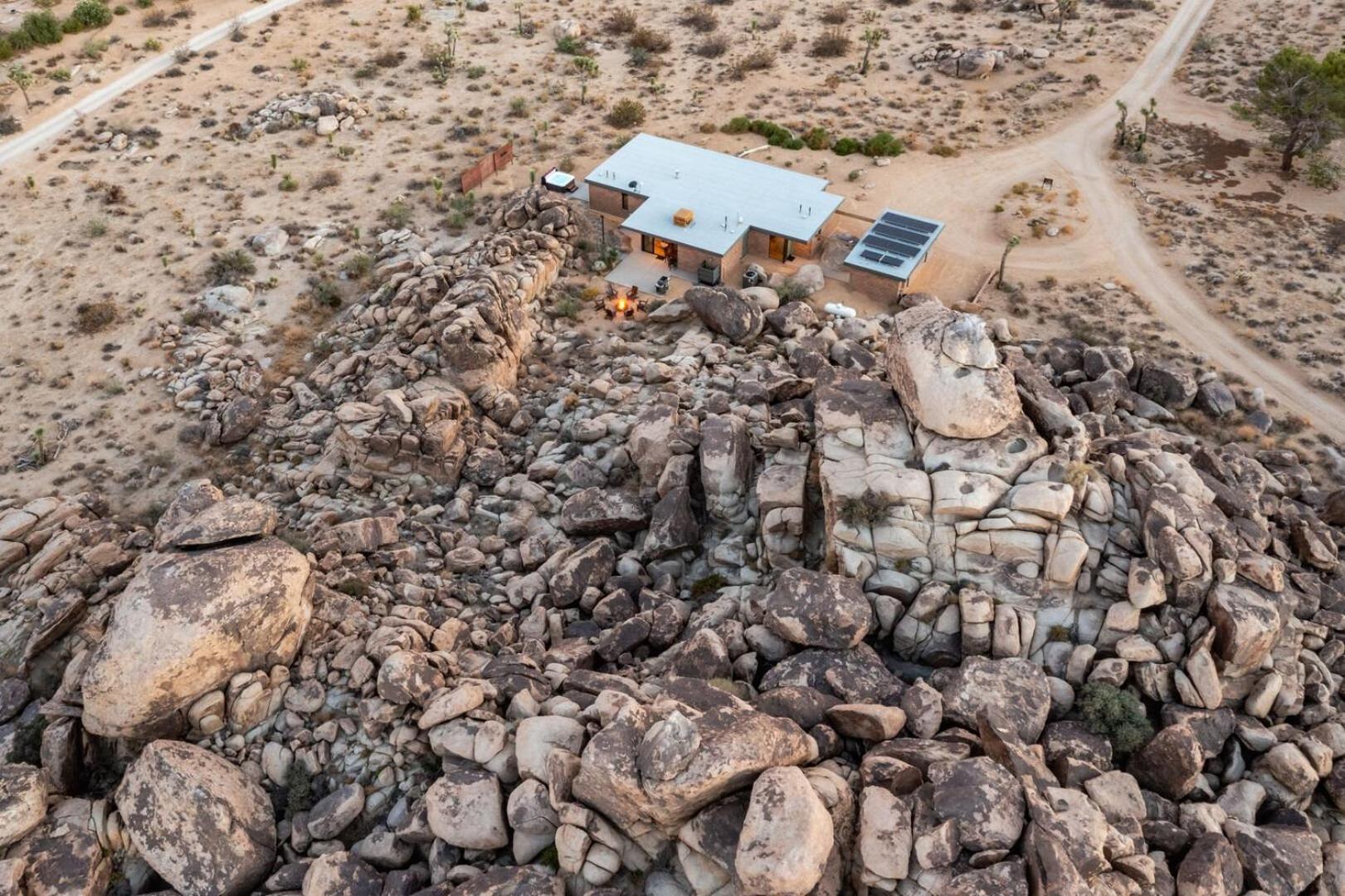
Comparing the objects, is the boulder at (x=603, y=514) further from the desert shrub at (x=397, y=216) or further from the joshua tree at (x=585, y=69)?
the joshua tree at (x=585, y=69)

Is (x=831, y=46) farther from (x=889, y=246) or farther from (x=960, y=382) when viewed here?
(x=960, y=382)

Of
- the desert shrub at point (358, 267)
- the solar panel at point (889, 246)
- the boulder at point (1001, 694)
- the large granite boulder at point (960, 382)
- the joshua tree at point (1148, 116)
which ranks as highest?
the large granite boulder at point (960, 382)

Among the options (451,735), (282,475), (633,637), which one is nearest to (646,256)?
(282,475)

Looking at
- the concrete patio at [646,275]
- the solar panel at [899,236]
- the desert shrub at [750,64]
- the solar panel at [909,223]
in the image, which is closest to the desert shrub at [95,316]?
the concrete patio at [646,275]

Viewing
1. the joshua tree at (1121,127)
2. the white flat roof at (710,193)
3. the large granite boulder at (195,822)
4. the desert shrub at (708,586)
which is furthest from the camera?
the joshua tree at (1121,127)

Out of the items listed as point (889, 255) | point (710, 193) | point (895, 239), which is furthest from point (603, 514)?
point (710, 193)

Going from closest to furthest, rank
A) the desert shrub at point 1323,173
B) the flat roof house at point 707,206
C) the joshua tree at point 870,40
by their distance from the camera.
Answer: the flat roof house at point 707,206 < the desert shrub at point 1323,173 < the joshua tree at point 870,40
